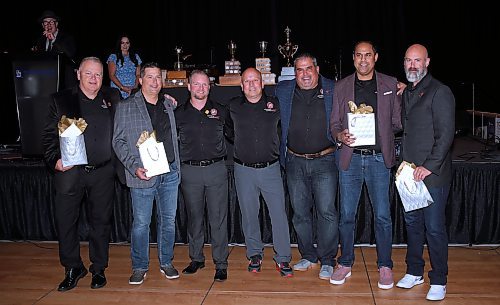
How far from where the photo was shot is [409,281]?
12.8 feet

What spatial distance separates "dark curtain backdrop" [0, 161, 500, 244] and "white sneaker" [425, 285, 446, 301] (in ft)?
4.12

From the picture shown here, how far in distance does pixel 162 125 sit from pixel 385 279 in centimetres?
195

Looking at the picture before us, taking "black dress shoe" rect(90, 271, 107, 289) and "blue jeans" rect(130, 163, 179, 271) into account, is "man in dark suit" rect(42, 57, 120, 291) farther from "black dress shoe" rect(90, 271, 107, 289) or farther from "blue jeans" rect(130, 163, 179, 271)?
"blue jeans" rect(130, 163, 179, 271)

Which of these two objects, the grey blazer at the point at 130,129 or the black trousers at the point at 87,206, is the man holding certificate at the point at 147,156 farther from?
the black trousers at the point at 87,206

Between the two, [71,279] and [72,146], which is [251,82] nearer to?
[72,146]

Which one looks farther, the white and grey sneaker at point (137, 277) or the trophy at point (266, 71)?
the trophy at point (266, 71)

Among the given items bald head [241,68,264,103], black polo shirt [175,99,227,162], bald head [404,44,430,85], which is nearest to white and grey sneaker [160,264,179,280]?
black polo shirt [175,99,227,162]

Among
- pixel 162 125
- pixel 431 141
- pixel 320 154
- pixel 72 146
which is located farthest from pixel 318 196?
pixel 72 146

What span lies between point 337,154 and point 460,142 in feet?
10.3

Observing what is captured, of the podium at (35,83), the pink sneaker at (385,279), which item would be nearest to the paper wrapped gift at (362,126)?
the pink sneaker at (385,279)

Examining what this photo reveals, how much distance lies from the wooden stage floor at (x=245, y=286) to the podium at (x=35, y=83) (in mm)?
1371

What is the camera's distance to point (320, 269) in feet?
14.0

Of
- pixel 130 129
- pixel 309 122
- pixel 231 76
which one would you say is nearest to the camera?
pixel 130 129

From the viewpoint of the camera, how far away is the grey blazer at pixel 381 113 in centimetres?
378
